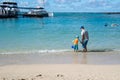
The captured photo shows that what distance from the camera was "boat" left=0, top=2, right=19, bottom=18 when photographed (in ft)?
310

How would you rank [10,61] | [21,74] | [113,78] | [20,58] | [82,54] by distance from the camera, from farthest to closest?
[82,54] < [20,58] < [10,61] < [21,74] < [113,78]

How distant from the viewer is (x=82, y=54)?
58.2ft

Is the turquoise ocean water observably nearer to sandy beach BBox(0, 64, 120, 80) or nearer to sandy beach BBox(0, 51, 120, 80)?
sandy beach BBox(0, 51, 120, 80)

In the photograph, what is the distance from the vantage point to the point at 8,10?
314 feet

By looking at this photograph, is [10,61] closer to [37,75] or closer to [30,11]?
[37,75]

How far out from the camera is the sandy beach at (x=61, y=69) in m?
10.8

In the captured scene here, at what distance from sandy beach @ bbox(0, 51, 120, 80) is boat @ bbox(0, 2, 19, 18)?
258 feet

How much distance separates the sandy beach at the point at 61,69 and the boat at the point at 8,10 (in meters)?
78.6

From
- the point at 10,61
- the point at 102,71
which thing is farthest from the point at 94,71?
the point at 10,61

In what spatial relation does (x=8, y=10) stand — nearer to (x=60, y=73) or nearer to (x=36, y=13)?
(x=36, y=13)

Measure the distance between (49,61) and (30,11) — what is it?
9854cm

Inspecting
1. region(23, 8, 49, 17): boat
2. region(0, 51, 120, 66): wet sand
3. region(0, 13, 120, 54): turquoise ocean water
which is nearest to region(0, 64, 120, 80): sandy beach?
region(0, 51, 120, 66): wet sand

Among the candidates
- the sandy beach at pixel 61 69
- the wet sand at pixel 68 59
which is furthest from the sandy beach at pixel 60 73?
the wet sand at pixel 68 59

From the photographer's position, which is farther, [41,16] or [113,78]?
[41,16]
